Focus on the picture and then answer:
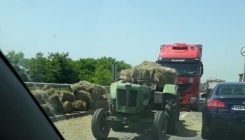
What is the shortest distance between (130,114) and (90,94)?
170 inches

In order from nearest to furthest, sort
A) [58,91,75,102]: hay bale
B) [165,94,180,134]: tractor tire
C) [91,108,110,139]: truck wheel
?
1. [91,108,110,139]: truck wheel
2. [58,91,75,102]: hay bale
3. [165,94,180,134]: tractor tire

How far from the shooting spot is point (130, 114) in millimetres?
10023

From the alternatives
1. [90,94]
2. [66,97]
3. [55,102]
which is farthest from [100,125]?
[90,94]

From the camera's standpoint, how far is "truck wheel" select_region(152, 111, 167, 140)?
9.32m

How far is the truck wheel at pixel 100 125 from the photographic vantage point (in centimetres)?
916

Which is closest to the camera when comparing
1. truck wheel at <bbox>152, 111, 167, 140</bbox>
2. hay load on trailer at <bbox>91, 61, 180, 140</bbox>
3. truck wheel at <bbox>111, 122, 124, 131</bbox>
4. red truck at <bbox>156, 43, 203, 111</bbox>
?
truck wheel at <bbox>152, 111, 167, 140</bbox>

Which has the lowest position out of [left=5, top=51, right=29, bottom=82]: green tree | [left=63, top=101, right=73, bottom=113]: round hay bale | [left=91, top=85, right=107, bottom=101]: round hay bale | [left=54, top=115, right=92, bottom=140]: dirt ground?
[left=54, top=115, right=92, bottom=140]: dirt ground

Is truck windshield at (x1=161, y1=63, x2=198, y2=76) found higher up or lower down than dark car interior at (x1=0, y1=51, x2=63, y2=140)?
higher up

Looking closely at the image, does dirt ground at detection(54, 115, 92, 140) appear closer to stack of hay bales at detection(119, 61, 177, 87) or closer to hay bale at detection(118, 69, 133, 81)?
hay bale at detection(118, 69, 133, 81)

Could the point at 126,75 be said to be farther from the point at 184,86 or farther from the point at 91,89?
the point at 184,86

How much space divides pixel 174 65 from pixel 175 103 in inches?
314

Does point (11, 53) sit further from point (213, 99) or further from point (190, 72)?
point (190, 72)

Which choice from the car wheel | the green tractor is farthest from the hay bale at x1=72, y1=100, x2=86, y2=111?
the car wheel

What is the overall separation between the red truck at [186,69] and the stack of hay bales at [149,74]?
5.95 meters
